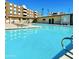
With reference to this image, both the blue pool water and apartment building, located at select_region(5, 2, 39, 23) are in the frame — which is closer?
the blue pool water

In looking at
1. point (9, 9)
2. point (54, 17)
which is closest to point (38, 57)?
point (54, 17)

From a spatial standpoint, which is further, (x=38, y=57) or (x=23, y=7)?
(x=23, y=7)

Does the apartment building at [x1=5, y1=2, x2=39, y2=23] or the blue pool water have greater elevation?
the apartment building at [x1=5, y1=2, x2=39, y2=23]

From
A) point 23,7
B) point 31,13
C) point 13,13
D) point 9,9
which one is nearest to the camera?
point 9,9

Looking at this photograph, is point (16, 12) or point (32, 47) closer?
point (32, 47)

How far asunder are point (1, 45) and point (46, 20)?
30563mm

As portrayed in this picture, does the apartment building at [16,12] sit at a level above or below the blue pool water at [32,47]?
above

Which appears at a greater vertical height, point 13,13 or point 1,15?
point 13,13

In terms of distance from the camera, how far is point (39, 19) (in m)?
34.6

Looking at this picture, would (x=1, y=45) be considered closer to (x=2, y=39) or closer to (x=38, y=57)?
(x=2, y=39)

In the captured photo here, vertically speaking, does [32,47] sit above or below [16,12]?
below

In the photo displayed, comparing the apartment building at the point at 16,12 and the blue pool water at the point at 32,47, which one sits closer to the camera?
the blue pool water at the point at 32,47
